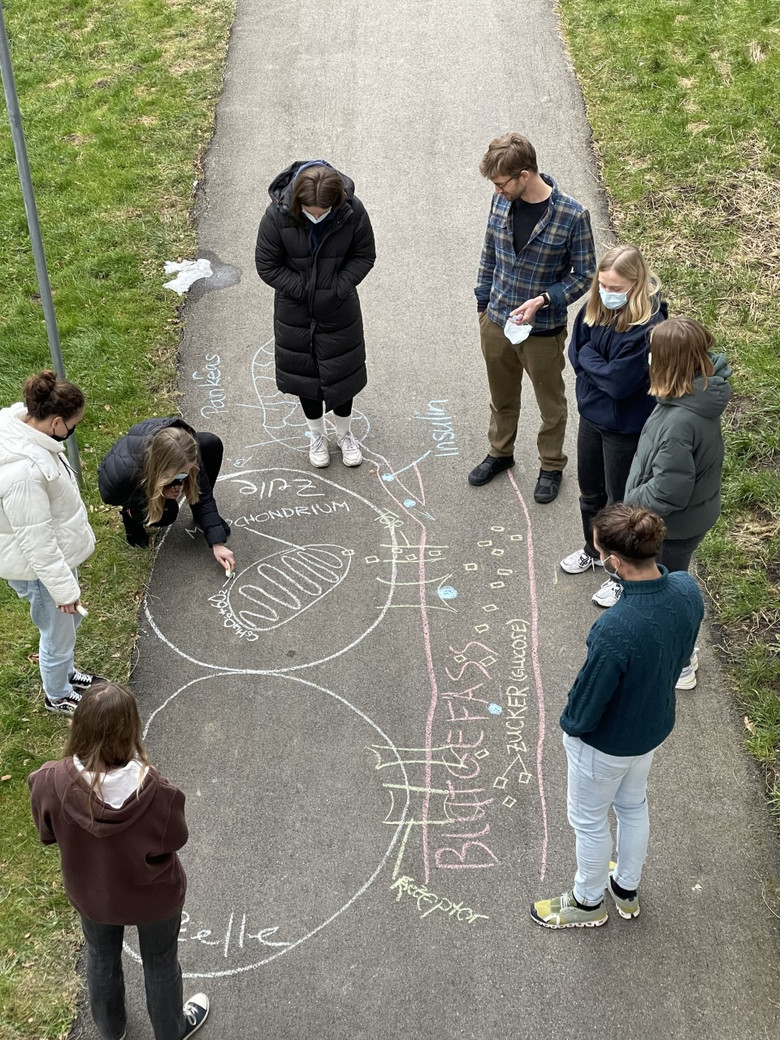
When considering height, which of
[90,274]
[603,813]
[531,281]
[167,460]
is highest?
[531,281]

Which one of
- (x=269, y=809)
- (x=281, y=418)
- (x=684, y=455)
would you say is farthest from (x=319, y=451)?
(x=684, y=455)

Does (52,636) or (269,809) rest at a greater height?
(52,636)

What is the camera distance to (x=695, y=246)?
8.27 m

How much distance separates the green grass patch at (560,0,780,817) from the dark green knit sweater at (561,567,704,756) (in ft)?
4.75

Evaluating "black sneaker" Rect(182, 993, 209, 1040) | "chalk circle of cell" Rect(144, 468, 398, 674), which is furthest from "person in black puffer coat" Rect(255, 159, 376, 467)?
"black sneaker" Rect(182, 993, 209, 1040)

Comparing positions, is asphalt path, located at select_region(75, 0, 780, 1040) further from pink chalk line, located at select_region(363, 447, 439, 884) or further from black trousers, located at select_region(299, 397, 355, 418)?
black trousers, located at select_region(299, 397, 355, 418)

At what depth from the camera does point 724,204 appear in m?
8.68

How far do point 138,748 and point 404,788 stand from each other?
1.74 m

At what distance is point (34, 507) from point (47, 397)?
1.60ft

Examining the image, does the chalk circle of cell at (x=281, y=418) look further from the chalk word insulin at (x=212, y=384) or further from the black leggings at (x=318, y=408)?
the black leggings at (x=318, y=408)

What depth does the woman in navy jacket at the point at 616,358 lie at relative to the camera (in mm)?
4879

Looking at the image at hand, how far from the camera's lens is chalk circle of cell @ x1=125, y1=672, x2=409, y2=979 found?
4.32 meters

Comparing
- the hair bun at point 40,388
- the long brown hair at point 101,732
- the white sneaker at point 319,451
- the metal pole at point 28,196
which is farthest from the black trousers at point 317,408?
the long brown hair at point 101,732

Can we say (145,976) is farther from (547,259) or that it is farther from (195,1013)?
(547,259)
